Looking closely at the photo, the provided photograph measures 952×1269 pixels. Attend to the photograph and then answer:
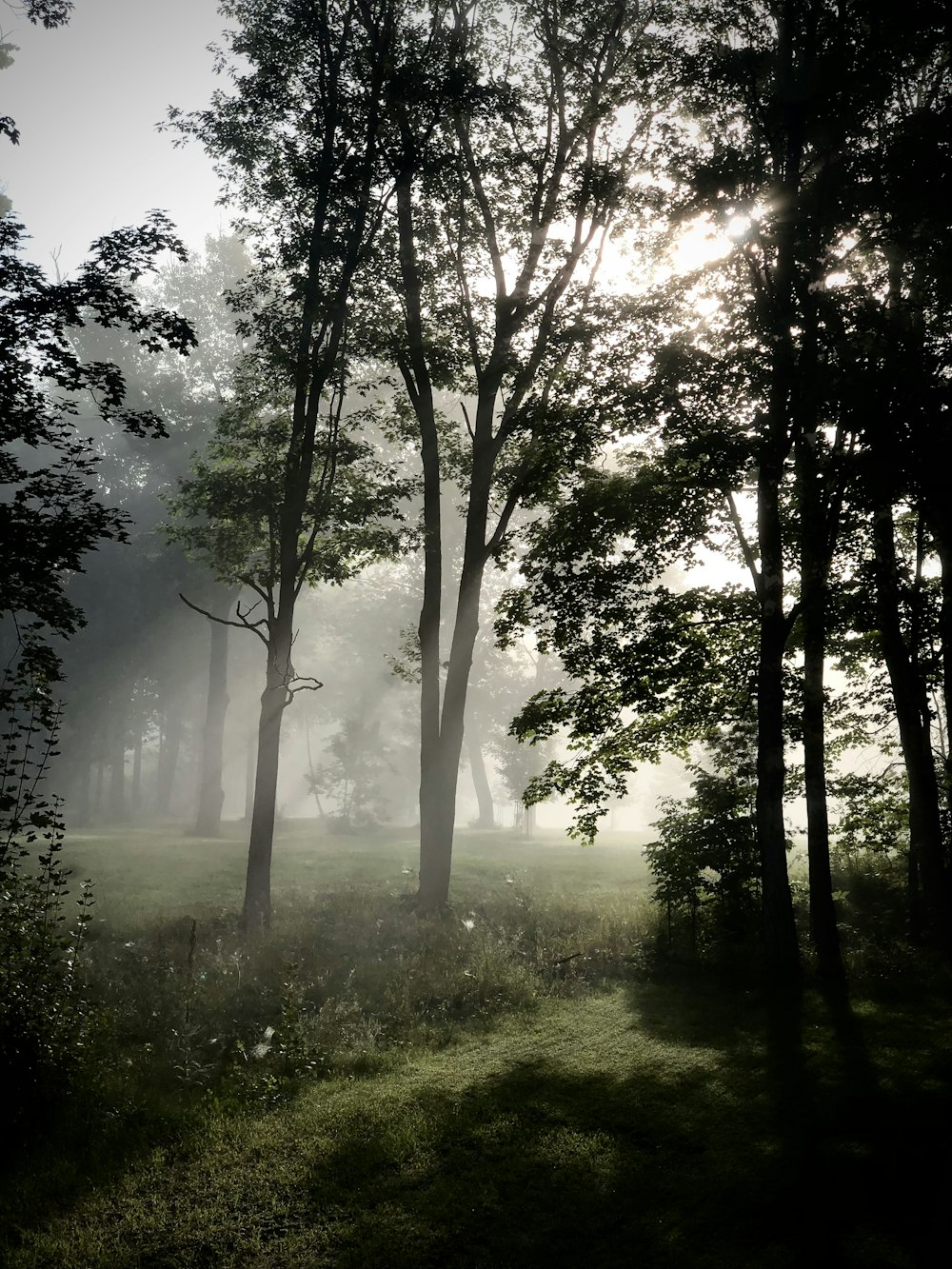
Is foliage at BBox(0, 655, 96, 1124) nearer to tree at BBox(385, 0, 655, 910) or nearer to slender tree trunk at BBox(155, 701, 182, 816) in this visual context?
tree at BBox(385, 0, 655, 910)

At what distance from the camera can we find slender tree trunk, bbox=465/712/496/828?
144ft

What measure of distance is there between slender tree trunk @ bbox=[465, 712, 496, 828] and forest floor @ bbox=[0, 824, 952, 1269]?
3043 cm

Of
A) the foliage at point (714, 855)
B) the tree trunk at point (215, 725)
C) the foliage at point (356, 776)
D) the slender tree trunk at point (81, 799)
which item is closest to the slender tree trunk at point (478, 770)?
the foliage at point (356, 776)

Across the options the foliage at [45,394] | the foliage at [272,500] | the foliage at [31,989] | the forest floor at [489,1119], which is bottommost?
the forest floor at [489,1119]

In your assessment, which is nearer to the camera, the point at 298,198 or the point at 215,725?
the point at 298,198

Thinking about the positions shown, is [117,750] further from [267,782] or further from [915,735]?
[915,735]

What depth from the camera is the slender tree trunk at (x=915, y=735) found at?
38.6 ft

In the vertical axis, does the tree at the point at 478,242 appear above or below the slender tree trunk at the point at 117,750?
above

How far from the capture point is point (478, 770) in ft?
148

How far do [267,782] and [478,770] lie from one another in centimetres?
2972

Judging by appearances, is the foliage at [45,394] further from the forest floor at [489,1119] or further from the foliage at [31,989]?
the forest floor at [489,1119]

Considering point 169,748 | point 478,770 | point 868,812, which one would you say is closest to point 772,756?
point 868,812

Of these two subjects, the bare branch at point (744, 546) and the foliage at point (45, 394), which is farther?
the bare branch at point (744, 546)

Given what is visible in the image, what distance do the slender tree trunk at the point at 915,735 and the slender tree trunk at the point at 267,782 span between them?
10710mm
